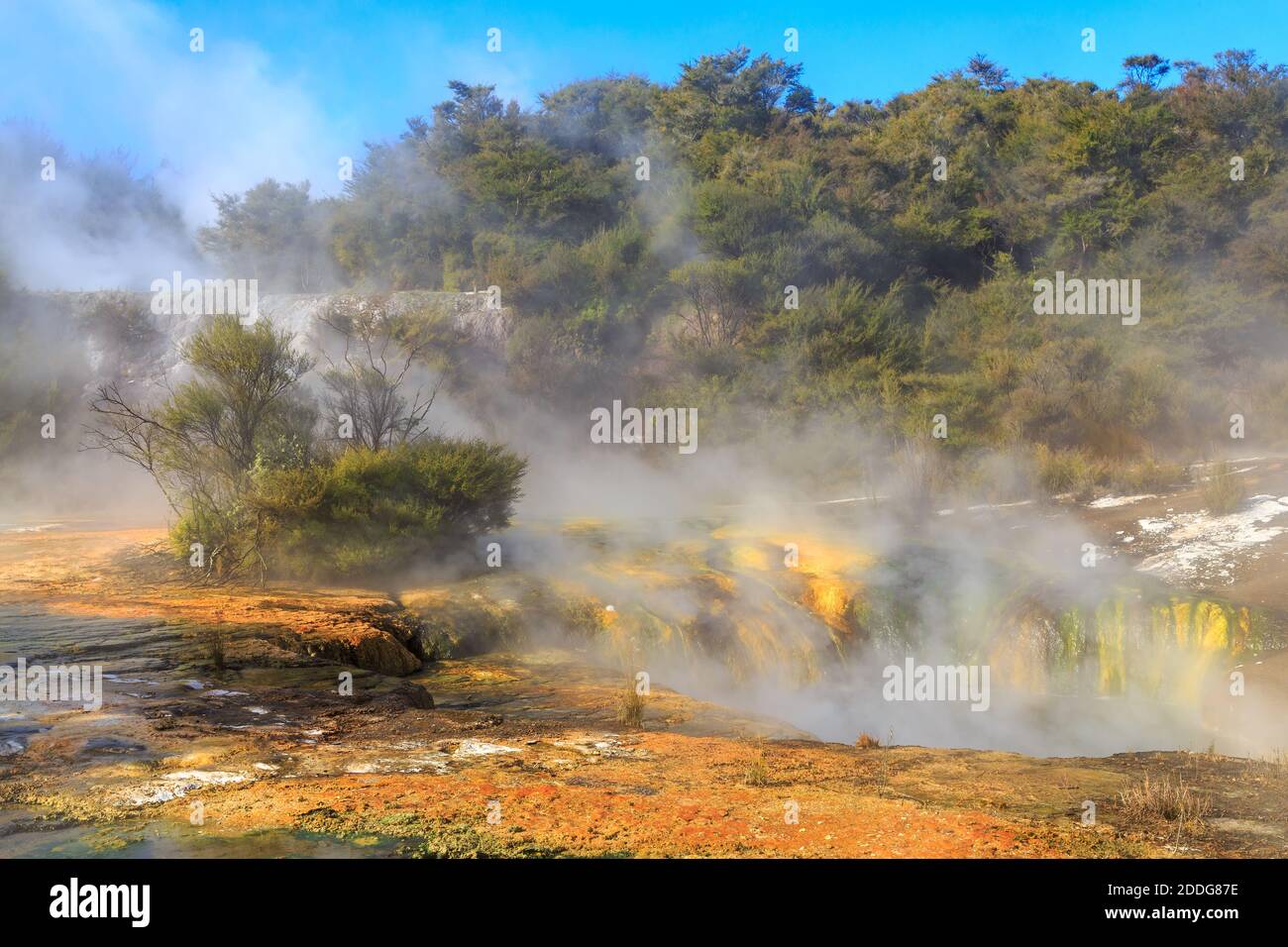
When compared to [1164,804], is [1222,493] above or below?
above

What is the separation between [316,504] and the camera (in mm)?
12805

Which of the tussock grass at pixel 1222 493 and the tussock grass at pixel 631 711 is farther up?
the tussock grass at pixel 1222 493

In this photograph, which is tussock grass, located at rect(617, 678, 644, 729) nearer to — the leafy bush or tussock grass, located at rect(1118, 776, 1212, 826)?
tussock grass, located at rect(1118, 776, 1212, 826)

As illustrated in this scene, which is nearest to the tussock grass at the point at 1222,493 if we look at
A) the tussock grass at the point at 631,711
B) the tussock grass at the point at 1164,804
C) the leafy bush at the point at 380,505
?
the leafy bush at the point at 380,505

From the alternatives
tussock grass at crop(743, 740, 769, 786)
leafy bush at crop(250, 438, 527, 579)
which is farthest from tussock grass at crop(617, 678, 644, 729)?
leafy bush at crop(250, 438, 527, 579)

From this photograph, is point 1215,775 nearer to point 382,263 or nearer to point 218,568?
point 218,568

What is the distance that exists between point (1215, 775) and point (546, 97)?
128ft

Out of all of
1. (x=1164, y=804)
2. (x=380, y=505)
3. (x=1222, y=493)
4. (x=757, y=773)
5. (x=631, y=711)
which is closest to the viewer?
(x=1164, y=804)

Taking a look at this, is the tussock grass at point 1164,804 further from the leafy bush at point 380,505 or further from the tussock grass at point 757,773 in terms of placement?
the leafy bush at point 380,505

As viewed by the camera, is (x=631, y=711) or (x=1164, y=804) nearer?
(x=1164, y=804)

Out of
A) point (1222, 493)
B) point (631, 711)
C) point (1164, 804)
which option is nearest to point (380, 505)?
point (631, 711)

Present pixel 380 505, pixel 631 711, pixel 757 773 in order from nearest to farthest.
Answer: pixel 757 773
pixel 631 711
pixel 380 505

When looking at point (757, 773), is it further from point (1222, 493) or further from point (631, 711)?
point (1222, 493)

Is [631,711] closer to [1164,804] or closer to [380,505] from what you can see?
[1164,804]
